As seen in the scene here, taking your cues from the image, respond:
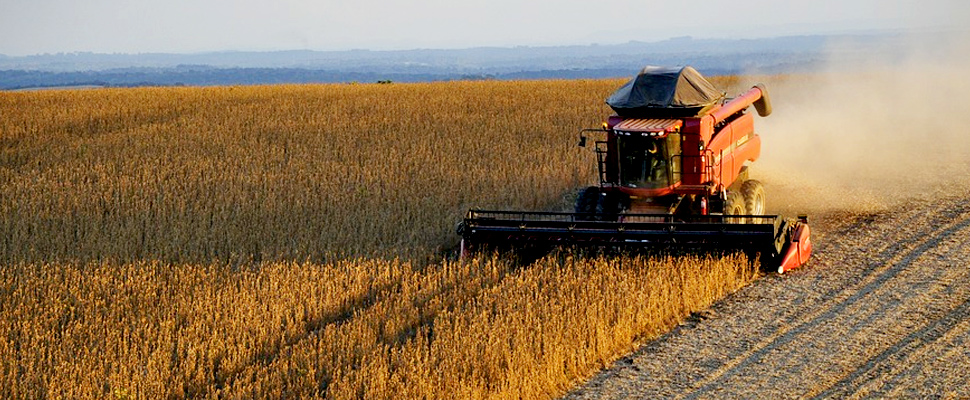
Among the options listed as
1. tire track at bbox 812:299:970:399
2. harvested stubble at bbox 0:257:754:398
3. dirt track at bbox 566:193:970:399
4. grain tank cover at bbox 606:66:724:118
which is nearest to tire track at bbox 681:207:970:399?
dirt track at bbox 566:193:970:399

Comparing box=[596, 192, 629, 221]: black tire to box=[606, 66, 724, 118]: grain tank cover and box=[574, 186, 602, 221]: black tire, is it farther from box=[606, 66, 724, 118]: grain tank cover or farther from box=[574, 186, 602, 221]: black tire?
box=[606, 66, 724, 118]: grain tank cover

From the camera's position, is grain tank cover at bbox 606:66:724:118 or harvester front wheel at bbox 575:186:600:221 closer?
grain tank cover at bbox 606:66:724:118

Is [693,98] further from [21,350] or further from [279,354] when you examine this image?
[21,350]

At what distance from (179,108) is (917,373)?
2261 cm

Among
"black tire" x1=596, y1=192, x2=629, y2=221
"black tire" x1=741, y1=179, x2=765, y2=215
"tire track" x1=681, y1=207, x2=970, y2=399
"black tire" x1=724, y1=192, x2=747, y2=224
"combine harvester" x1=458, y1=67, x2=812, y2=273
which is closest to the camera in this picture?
"tire track" x1=681, y1=207, x2=970, y2=399

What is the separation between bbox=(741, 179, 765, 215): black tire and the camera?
12828mm

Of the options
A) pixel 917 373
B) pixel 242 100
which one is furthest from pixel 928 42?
pixel 917 373

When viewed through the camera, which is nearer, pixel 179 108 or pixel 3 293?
pixel 3 293

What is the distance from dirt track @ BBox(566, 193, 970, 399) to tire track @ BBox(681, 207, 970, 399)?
1 centimetres

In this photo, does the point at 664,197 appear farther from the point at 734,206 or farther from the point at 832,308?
the point at 832,308

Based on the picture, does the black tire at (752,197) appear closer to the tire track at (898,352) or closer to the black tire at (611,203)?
the black tire at (611,203)

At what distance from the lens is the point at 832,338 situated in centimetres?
899

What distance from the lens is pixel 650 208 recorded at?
40.3ft

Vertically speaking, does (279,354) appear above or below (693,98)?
below
